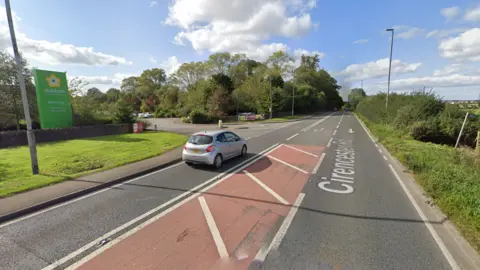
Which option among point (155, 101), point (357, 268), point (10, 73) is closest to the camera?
point (357, 268)

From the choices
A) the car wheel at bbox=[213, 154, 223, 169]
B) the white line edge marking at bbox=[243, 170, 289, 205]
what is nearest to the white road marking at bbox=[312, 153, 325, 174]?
the white line edge marking at bbox=[243, 170, 289, 205]

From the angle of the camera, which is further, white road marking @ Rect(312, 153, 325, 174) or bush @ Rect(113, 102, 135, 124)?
bush @ Rect(113, 102, 135, 124)

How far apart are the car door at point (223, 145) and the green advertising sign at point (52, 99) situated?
17.5 m

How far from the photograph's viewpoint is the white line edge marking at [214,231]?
3.62 metres

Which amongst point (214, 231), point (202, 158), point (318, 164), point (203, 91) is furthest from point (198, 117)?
point (214, 231)

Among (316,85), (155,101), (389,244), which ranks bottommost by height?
(389,244)

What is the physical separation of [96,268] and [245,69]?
61149mm

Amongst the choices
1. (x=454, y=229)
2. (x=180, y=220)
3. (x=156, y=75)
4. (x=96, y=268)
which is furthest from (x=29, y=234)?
(x=156, y=75)

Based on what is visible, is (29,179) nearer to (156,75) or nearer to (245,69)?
(245,69)

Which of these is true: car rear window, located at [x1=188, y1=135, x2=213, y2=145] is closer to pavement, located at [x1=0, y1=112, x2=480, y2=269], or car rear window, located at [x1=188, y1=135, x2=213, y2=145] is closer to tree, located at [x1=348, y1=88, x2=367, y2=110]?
pavement, located at [x1=0, y1=112, x2=480, y2=269]

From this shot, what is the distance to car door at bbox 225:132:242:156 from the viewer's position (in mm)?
9711

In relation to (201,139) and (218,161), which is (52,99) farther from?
(218,161)

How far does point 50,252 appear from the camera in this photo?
12.1ft

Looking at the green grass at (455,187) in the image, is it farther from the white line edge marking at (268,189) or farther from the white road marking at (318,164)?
the white line edge marking at (268,189)
